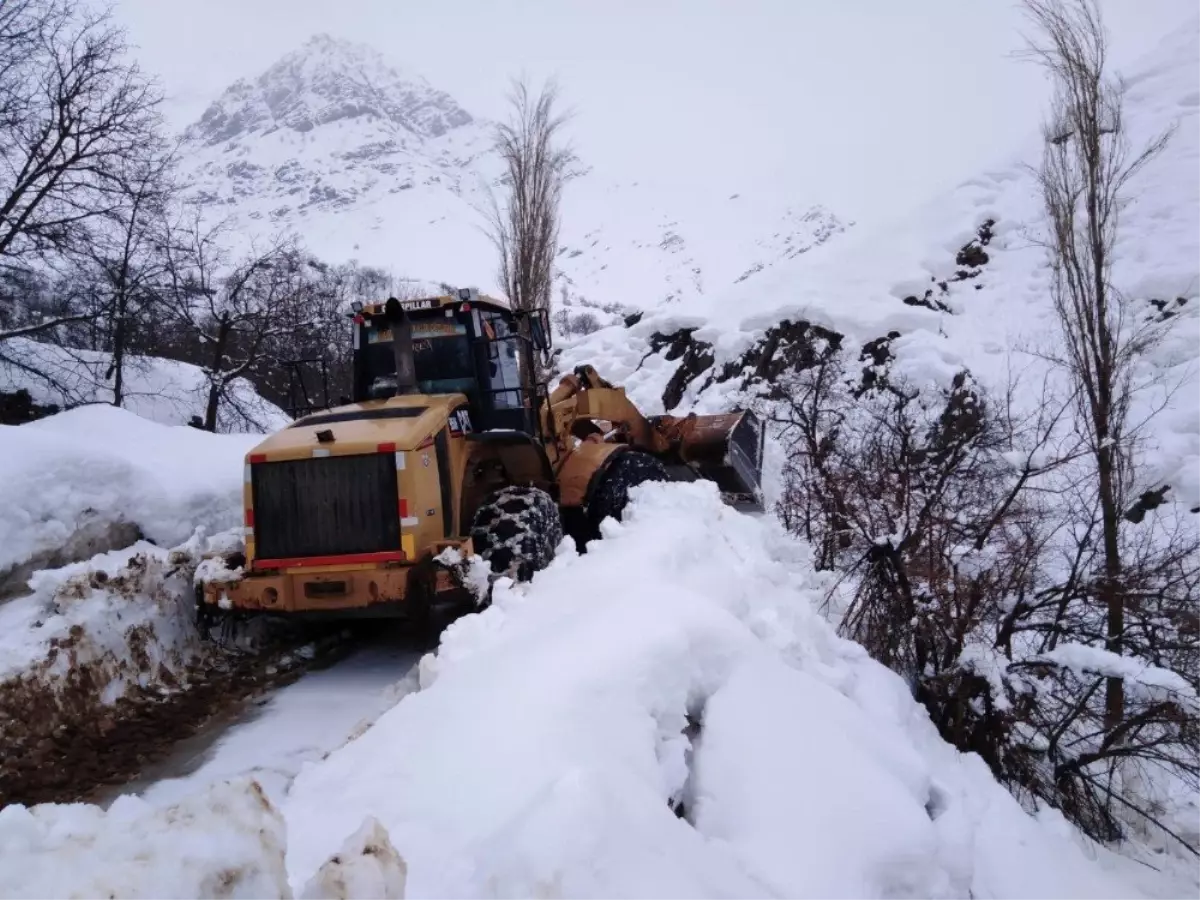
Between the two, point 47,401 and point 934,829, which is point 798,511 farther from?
point 47,401

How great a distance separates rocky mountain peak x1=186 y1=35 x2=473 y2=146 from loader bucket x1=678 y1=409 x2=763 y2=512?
160238 millimetres

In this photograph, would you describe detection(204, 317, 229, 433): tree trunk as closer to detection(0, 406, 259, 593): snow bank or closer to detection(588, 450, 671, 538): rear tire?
detection(0, 406, 259, 593): snow bank

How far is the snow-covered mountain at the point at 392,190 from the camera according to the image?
273ft

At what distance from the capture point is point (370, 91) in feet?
553

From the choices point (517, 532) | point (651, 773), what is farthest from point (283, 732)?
point (651, 773)

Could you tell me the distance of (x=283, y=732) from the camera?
173 inches

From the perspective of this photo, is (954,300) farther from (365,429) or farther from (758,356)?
(365,429)

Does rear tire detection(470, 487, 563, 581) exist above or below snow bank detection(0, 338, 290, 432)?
below

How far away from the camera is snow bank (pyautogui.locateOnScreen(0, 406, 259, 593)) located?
5.26 meters

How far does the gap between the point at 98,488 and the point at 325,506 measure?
190 centimetres

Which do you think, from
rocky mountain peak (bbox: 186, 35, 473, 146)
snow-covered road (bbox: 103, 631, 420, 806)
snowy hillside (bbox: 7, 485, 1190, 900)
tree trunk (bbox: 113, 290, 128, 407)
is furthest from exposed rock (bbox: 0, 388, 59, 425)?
rocky mountain peak (bbox: 186, 35, 473, 146)

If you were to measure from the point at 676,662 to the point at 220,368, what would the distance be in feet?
37.8

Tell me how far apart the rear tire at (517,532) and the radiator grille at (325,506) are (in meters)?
0.70

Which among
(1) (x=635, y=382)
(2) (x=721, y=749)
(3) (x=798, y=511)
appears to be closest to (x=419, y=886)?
(2) (x=721, y=749)
